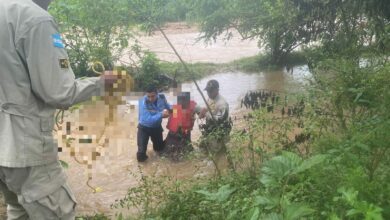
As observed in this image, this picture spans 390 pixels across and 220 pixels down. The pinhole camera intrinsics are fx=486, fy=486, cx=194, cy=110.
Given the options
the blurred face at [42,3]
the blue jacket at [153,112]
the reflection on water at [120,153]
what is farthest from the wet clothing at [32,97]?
the blue jacket at [153,112]

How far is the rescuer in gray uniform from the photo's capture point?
7.79ft

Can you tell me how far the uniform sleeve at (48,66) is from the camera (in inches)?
92.7

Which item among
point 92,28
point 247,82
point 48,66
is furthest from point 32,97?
point 247,82

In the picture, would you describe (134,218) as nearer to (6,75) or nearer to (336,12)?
(6,75)

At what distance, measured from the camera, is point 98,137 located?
2.84 metres

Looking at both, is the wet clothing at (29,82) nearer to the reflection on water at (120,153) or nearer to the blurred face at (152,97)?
the reflection on water at (120,153)

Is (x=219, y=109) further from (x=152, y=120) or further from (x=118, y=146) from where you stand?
(x=118, y=146)

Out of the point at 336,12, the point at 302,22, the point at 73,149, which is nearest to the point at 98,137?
the point at 73,149

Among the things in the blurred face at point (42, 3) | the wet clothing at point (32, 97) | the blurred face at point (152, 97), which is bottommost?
the blurred face at point (152, 97)

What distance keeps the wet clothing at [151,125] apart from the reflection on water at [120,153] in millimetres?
132

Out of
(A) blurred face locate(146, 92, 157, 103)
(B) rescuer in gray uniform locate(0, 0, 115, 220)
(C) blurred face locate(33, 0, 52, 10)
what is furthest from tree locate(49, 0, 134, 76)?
(B) rescuer in gray uniform locate(0, 0, 115, 220)

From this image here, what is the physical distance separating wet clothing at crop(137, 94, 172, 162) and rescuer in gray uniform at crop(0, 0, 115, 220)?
354 centimetres

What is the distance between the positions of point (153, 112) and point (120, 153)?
9.46 feet

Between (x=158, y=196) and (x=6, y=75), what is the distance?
1.64 metres
